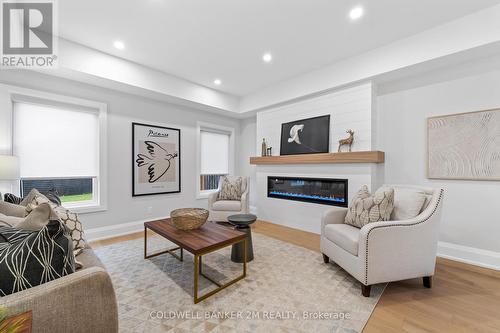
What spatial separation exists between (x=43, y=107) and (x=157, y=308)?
3240mm

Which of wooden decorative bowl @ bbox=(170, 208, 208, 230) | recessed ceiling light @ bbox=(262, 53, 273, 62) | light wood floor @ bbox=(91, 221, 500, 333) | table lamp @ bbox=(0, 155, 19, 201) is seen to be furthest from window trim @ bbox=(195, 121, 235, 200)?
light wood floor @ bbox=(91, 221, 500, 333)

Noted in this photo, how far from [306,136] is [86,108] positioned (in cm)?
372

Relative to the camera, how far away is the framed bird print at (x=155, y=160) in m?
3.85

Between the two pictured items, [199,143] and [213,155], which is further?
[213,155]

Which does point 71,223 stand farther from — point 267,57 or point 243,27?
point 267,57

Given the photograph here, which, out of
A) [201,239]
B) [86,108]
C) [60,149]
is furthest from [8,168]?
[201,239]

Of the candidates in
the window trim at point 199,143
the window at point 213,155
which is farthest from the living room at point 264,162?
the window at point 213,155

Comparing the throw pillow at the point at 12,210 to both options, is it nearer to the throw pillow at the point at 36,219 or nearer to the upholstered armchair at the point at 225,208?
the throw pillow at the point at 36,219

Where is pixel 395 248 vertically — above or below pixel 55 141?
below

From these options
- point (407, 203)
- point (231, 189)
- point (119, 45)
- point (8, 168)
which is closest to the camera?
point (407, 203)

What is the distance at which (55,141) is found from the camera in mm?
3119

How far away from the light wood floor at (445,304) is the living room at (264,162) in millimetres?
18

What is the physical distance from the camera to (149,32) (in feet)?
8.77

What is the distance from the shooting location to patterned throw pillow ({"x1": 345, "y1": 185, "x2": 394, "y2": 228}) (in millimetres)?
2139
